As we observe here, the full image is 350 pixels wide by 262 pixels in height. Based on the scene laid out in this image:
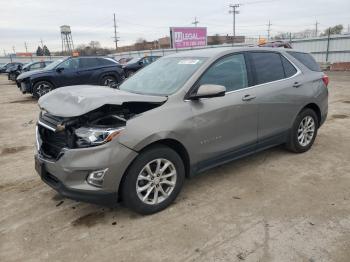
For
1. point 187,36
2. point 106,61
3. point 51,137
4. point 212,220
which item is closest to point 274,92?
point 212,220

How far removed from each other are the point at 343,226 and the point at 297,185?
0.99 m

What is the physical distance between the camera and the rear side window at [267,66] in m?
4.61

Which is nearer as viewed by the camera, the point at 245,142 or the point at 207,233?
the point at 207,233

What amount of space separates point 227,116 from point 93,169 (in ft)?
5.80

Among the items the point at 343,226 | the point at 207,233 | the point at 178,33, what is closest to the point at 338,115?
the point at 343,226

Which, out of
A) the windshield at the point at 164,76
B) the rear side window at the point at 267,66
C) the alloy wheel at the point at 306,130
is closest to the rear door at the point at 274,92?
the rear side window at the point at 267,66

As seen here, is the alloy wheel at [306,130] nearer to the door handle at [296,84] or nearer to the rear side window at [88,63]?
the door handle at [296,84]

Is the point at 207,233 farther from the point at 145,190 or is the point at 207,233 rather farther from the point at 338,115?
the point at 338,115

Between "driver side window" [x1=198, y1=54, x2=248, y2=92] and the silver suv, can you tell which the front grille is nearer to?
the silver suv

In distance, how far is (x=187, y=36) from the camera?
154 ft

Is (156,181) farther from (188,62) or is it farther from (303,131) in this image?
(303,131)

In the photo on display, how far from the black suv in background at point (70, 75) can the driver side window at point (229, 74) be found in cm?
972

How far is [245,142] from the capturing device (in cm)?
442

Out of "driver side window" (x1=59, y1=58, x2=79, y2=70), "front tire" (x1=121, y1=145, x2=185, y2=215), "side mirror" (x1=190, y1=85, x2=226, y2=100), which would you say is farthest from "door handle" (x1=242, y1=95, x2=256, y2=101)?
"driver side window" (x1=59, y1=58, x2=79, y2=70)
